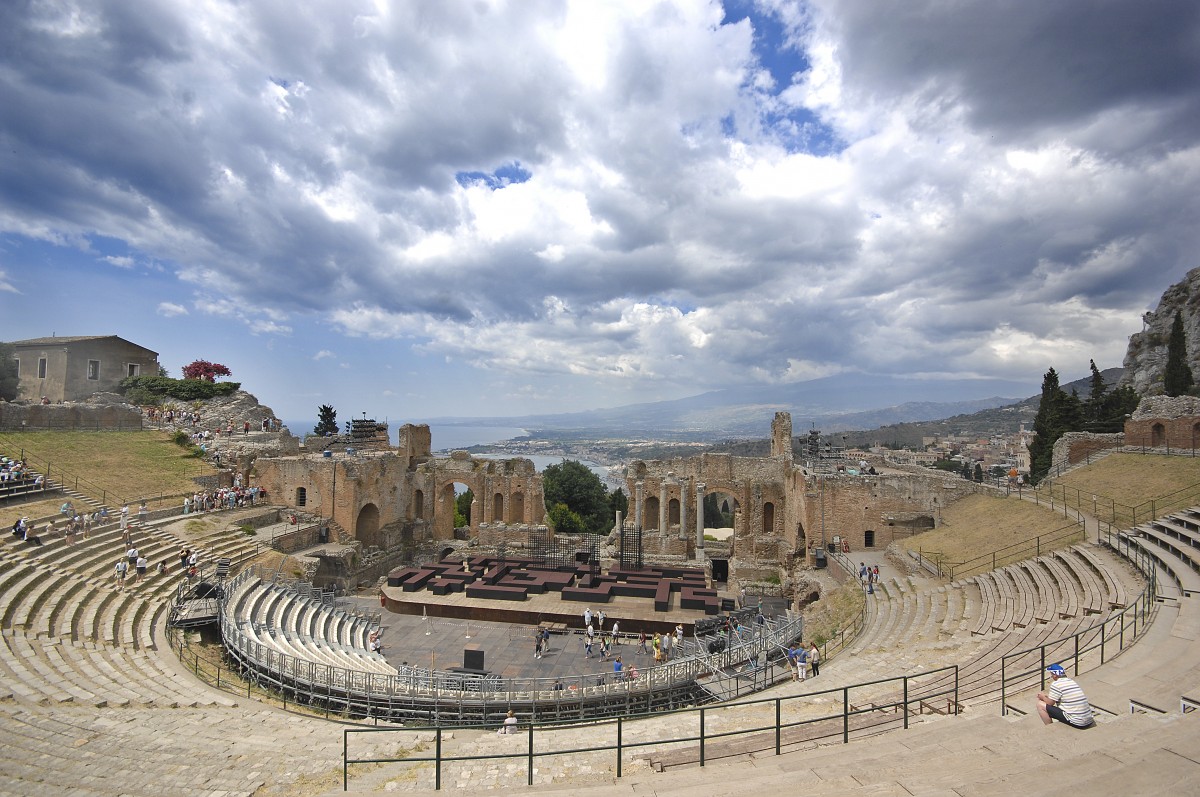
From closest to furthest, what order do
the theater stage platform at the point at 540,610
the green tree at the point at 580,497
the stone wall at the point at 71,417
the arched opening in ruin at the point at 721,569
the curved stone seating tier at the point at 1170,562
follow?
the curved stone seating tier at the point at 1170,562 → the theater stage platform at the point at 540,610 → the stone wall at the point at 71,417 → the arched opening in ruin at the point at 721,569 → the green tree at the point at 580,497

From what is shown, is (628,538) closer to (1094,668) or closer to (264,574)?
(264,574)

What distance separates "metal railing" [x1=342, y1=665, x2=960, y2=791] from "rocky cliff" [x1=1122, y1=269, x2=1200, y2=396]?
45.7 m

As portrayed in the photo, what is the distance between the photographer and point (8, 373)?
132 feet

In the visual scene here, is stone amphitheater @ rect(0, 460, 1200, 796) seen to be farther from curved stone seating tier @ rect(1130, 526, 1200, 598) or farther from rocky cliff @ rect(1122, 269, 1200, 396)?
rocky cliff @ rect(1122, 269, 1200, 396)

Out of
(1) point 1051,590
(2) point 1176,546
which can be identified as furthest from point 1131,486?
(1) point 1051,590

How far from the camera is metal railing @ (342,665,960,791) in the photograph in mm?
7922

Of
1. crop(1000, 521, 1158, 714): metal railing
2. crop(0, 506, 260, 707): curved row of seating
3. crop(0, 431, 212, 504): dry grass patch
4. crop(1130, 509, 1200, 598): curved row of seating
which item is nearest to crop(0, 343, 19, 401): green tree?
crop(0, 431, 212, 504): dry grass patch

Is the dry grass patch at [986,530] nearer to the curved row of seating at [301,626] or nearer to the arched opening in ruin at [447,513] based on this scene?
the curved row of seating at [301,626]

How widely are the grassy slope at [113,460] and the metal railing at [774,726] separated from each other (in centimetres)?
2294

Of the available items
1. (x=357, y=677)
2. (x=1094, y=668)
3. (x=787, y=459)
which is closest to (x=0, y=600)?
(x=357, y=677)

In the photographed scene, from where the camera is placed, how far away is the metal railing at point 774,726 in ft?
26.0

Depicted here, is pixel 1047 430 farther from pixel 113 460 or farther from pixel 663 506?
pixel 113 460

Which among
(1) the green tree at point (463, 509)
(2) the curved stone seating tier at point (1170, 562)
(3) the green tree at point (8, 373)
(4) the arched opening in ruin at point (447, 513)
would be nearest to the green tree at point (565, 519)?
(1) the green tree at point (463, 509)

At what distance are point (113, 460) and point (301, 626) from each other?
18.4 m
